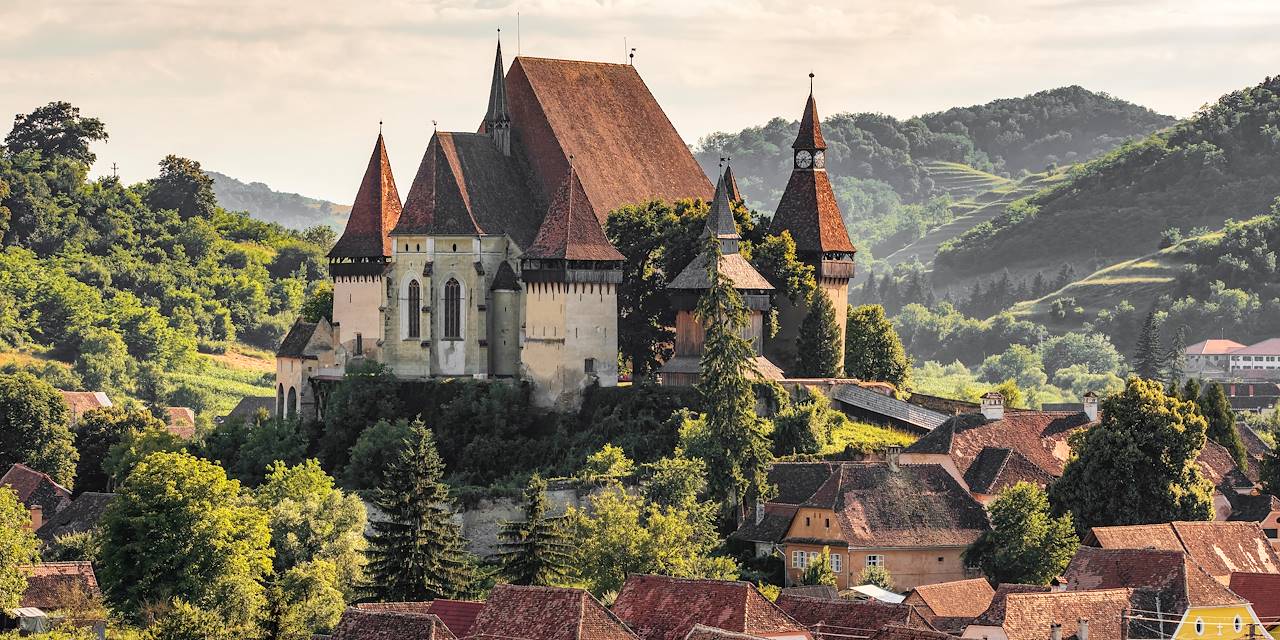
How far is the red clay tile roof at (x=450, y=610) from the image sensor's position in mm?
55781

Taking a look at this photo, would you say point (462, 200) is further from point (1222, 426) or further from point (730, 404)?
point (1222, 426)

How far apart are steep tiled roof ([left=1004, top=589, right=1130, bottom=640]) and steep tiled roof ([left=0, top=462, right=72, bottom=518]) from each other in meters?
43.4

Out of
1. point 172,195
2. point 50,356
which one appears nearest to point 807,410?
point 50,356

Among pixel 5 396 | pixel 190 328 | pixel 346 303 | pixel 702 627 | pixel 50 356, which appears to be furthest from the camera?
pixel 190 328

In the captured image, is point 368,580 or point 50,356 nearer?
point 368,580

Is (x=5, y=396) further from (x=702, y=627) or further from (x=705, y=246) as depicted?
(x=702, y=627)

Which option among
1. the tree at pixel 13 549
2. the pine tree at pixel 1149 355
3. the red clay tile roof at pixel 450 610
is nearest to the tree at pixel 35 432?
the tree at pixel 13 549

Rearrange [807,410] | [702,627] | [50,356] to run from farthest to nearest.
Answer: [50,356] < [807,410] < [702,627]

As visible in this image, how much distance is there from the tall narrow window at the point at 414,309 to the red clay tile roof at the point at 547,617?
101ft

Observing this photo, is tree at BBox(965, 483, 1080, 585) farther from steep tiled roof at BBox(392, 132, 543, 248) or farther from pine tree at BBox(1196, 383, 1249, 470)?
steep tiled roof at BBox(392, 132, 543, 248)

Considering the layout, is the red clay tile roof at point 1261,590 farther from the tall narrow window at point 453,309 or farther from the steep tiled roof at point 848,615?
the tall narrow window at point 453,309

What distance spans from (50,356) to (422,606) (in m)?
85.1

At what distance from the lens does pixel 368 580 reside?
68.4 meters

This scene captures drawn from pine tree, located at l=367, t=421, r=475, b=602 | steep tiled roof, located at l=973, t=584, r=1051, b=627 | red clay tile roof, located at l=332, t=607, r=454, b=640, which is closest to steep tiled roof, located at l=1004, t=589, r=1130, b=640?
steep tiled roof, located at l=973, t=584, r=1051, b=627
